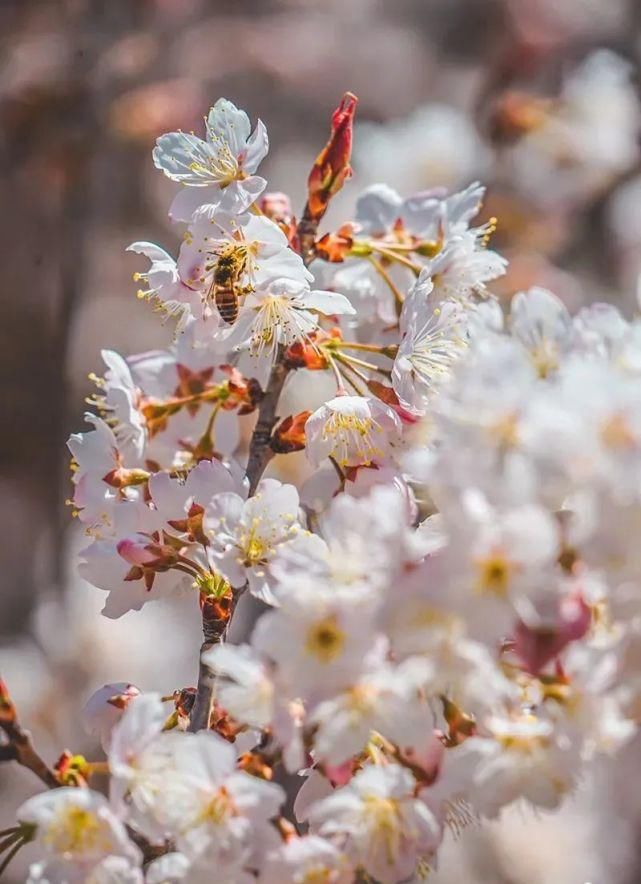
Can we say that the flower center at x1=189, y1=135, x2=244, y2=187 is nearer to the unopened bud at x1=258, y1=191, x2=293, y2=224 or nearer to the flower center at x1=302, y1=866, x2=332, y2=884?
the unopened bud at x1=258, y1=191, x2=293, y2=224

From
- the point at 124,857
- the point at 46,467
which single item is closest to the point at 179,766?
the point at 124,857

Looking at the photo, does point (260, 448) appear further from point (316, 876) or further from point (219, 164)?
point (316, 876)

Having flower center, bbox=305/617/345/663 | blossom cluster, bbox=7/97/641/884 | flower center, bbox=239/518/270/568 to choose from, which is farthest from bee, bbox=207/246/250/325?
flower center, bbox=305/617/345/663

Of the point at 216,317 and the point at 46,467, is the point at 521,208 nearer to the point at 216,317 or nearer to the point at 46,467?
the point at 46,467

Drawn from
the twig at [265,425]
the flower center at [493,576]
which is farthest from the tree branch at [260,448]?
the flower center at [493,576]

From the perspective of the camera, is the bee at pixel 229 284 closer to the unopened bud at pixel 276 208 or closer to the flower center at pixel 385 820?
the unopened bud at pixel 276 208

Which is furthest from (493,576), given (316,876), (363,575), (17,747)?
(17,747)
